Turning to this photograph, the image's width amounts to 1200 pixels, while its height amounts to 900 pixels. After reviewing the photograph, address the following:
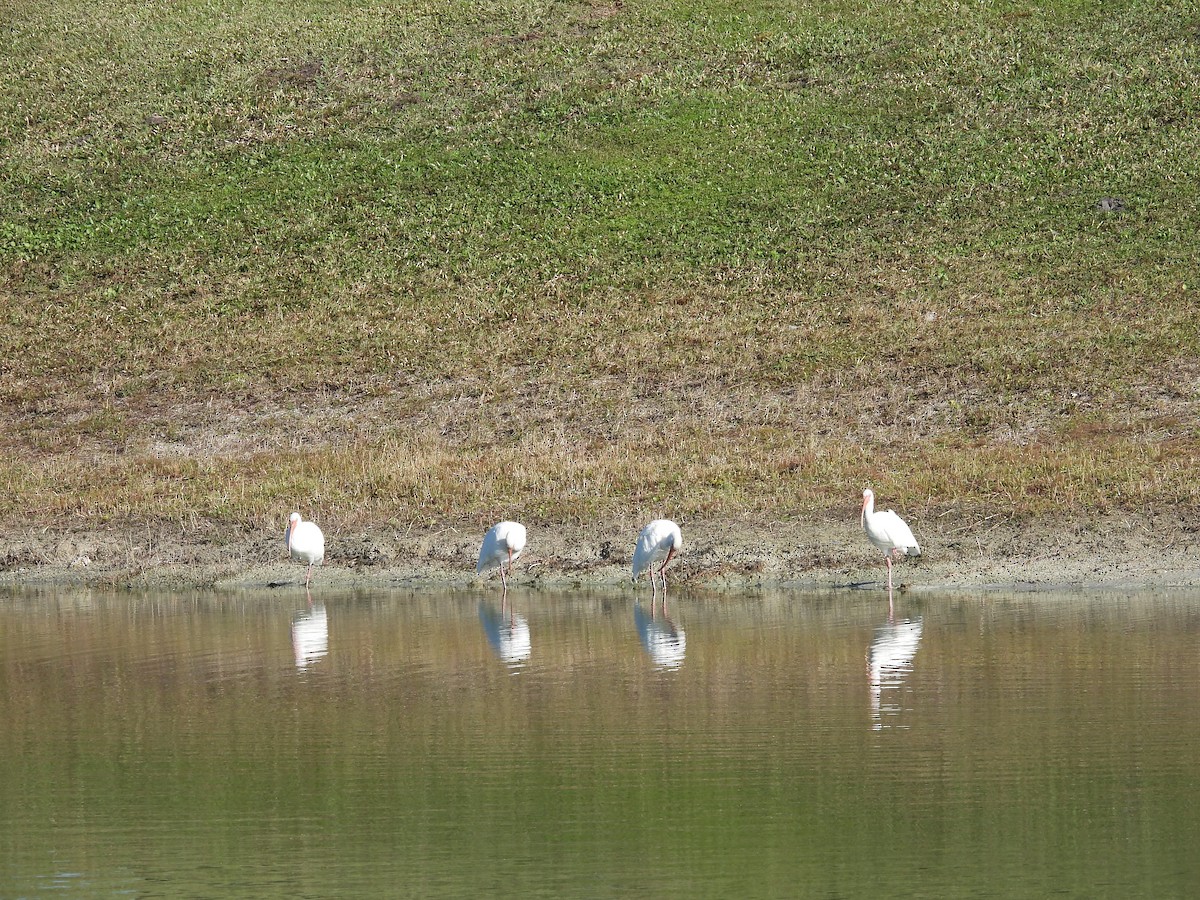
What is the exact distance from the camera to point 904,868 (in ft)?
32.9

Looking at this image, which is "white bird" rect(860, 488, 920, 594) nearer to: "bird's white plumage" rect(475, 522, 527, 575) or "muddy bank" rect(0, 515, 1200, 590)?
"muddy bank" rect(0, 515, 1200, 590)

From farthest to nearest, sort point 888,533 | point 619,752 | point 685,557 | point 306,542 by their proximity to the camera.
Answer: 1. point 685,557
2. point 306,542
3. point 888,533
4. point 619,752

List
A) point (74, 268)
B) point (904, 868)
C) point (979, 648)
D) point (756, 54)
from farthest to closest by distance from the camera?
point (756, 54) → point (74, 268) → point (979, 648) → point (904, 868)

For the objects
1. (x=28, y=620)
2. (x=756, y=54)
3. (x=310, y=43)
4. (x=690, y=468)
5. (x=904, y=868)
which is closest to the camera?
(x=904, y=868)

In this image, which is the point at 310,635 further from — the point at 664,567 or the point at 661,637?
the point at 664,567

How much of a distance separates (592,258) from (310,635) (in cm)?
2588

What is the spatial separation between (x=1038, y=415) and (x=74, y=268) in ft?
85.1

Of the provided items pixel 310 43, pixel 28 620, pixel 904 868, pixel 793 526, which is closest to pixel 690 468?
pixel 793 526

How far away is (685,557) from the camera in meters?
22.1

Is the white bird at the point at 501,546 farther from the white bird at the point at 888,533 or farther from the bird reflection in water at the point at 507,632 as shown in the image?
the white bird at the point at 888,533

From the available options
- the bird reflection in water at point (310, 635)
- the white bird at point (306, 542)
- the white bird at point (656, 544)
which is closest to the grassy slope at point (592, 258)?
the white bird at point (306, 542)

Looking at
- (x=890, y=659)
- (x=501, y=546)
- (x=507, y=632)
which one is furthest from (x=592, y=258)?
(x=890, y=659)

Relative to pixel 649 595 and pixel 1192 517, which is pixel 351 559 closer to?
pixel 649 595

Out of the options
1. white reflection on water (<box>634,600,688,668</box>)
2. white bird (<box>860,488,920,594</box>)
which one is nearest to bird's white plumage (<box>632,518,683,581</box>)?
white reflection on water (<box>634,600,688,668</box>)
